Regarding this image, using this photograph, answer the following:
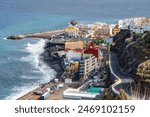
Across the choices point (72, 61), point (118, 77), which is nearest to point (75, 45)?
point (72, 61)

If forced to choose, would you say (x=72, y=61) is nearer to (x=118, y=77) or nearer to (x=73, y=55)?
(x=73, y=55)

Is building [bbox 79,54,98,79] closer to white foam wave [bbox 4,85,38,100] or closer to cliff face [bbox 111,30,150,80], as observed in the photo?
cliff face [bbox 111,30,150,80]

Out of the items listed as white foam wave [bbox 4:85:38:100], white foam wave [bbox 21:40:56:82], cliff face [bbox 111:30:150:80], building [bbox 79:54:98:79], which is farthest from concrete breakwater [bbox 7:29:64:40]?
white foam wave [bbox 4:85:38:100]

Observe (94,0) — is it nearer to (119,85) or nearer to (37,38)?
(37,38)

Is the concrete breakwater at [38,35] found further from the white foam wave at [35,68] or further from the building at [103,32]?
the building at [103,32]

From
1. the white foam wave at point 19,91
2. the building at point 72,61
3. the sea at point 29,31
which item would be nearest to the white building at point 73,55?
the building at point 72,61

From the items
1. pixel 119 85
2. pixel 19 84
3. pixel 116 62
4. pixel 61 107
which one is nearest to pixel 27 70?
pixel 19 84
